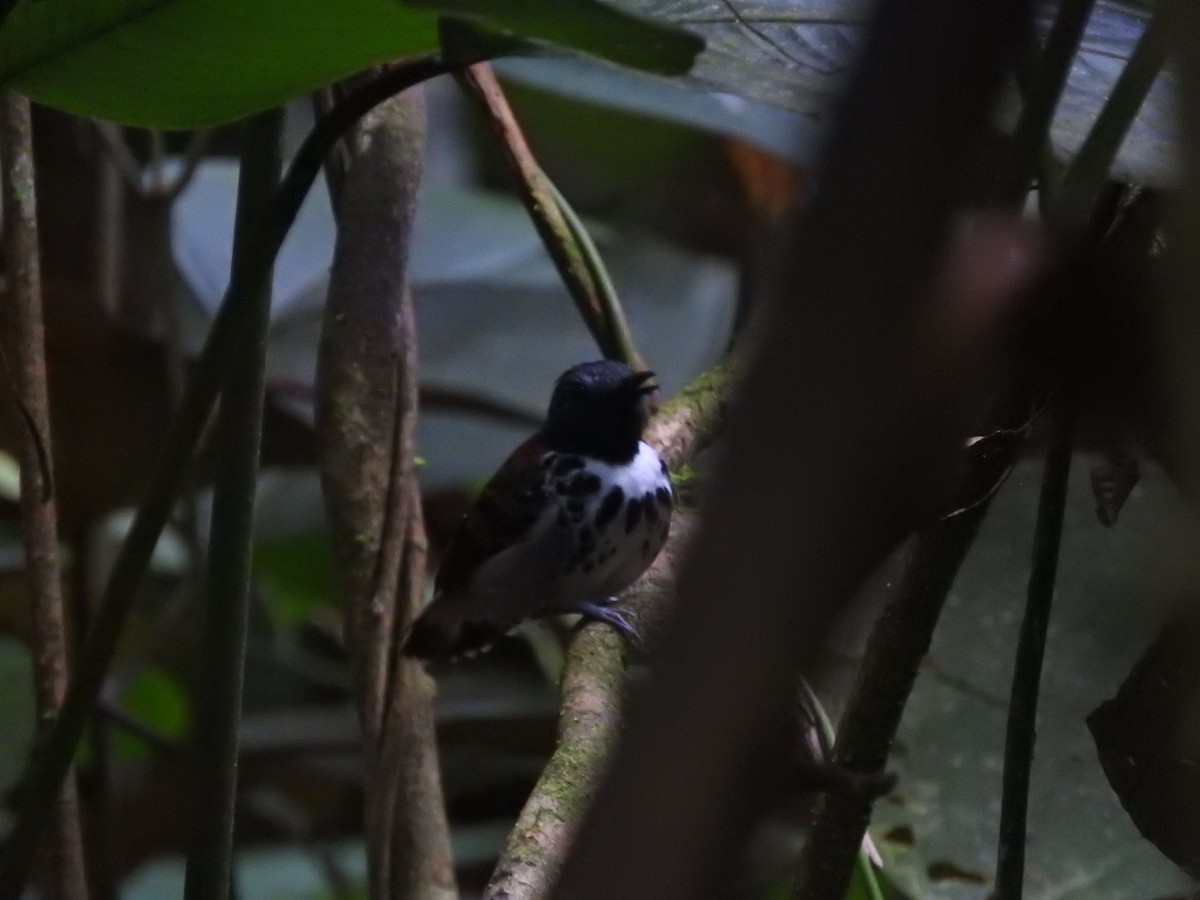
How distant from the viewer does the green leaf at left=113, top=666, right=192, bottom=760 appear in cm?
306

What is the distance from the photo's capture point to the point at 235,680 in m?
0.96

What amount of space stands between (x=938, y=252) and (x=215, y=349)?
1.61ft

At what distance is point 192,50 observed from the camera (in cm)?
85

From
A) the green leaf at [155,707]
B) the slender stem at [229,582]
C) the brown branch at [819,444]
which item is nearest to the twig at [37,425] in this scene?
the slender stem at [229,582]

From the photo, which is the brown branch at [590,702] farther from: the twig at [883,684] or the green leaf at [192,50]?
the green leaf at [192,50]

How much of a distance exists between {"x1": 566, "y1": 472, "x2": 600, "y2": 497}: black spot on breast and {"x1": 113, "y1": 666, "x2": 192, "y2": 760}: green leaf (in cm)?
148

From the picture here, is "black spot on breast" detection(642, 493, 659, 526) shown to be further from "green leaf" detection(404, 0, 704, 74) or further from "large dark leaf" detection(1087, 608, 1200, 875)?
"green leaf" detection(404, 0, 704, 74)

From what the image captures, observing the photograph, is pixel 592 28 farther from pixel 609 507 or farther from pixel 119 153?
pixel 119 153

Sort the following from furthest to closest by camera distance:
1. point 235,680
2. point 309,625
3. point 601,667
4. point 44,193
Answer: point 309,625, point 44,193, point 601,667, point 235,680

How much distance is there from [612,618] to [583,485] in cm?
49

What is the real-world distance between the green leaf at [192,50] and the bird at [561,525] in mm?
891

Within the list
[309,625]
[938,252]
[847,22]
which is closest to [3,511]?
[309,625]

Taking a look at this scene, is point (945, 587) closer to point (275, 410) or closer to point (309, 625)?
point (275, 410)

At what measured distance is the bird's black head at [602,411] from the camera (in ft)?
5.92
